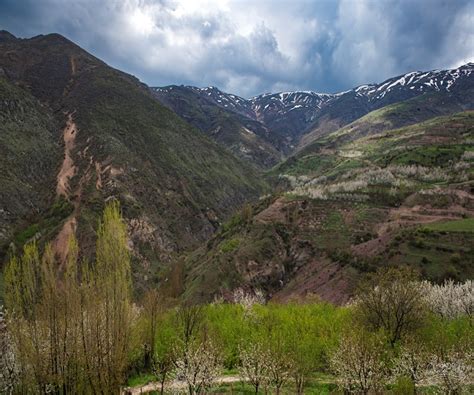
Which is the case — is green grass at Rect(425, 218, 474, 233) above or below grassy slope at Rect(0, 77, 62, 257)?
below

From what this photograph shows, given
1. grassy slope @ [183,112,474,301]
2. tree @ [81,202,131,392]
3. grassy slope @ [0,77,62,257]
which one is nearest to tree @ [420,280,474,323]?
grassy slope @ [183,112,474,301]

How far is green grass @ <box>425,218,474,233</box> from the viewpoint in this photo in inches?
3858

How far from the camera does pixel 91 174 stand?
144500 millimetres

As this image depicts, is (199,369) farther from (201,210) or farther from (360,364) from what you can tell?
(201,210)

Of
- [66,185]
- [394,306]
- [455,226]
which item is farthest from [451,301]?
[66,185]

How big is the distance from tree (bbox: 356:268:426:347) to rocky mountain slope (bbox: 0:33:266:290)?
85000 millimetres

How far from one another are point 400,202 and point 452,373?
109 m

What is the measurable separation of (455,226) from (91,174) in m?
117

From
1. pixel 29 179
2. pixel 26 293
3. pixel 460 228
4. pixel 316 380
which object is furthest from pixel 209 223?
pixel 26 293

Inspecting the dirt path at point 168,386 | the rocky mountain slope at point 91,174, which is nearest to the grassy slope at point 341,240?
the rocky mountain slope at point 91,174

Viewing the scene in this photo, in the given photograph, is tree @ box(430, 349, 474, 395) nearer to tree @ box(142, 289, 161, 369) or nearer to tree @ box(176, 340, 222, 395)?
tree @ box(176, 340, 222, 395)

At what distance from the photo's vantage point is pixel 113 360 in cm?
3033

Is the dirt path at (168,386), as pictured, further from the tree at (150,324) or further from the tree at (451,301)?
the tree at (451,301)

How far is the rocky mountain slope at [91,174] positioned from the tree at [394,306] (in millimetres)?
85000
